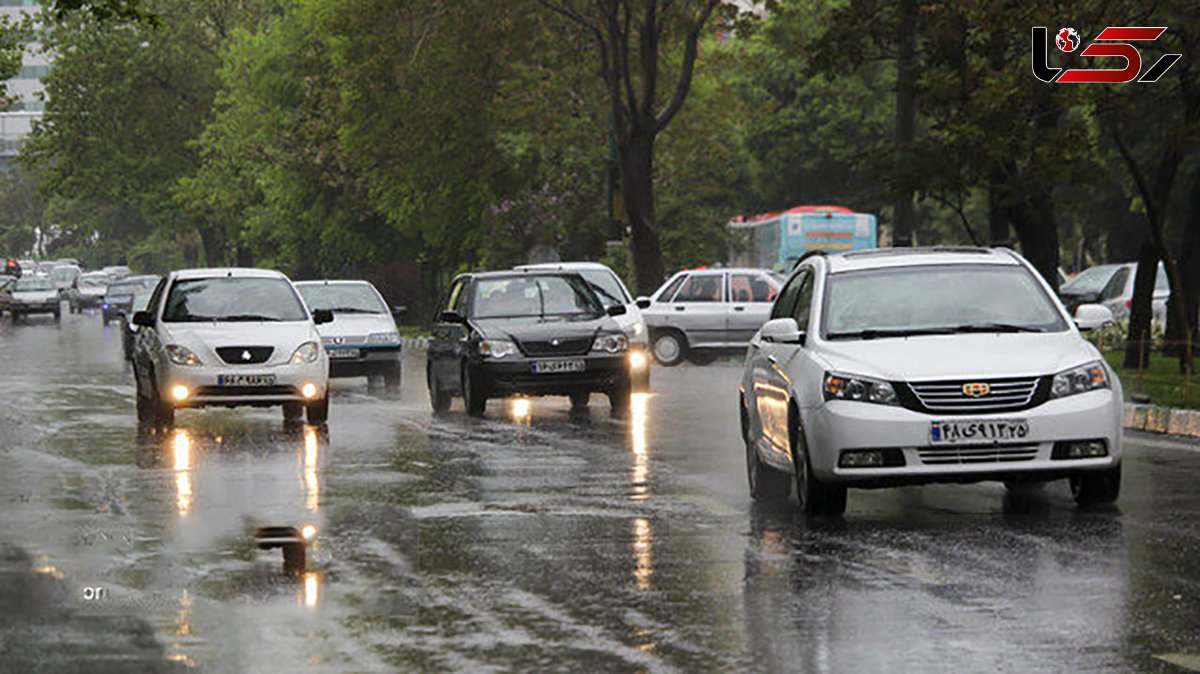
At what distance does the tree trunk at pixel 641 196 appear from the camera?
1684 inches

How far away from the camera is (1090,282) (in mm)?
40969

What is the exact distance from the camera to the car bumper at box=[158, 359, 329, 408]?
21.2m

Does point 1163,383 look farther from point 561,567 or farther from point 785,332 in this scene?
point 561,567

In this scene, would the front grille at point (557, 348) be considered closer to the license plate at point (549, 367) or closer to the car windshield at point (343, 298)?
the license plate at point (549, 367)

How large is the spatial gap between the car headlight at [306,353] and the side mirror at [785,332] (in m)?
9.16

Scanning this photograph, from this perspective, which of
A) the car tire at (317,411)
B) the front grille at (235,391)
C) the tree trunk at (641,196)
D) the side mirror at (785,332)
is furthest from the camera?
the tree trunk at (641,196)

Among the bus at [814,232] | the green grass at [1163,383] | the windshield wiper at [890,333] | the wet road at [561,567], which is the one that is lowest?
the wet road at [561,567]

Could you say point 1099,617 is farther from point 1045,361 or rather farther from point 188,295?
point 188,295

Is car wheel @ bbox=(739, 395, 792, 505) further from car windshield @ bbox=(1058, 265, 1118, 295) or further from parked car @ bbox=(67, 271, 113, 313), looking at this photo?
parked car @ bbox=(67, 271, 113, 313)

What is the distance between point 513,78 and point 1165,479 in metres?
37.2

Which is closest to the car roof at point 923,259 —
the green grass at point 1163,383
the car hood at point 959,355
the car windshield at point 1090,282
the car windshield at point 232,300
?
the car hood at point 959,355

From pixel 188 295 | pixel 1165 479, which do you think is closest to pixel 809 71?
pixel 188 295

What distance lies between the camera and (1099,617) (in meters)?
8.64

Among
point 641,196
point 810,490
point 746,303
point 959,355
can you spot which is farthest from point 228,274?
point 641,196
